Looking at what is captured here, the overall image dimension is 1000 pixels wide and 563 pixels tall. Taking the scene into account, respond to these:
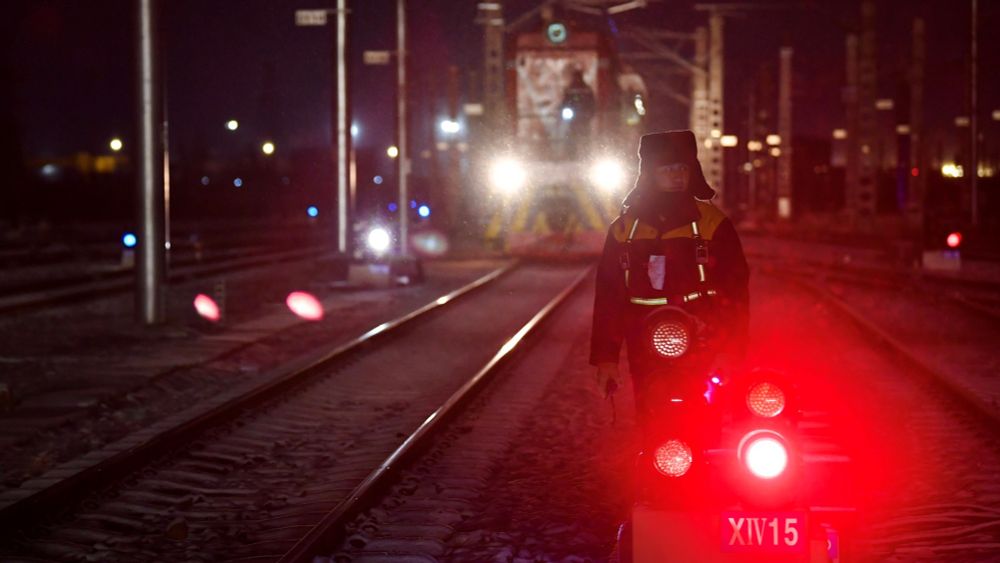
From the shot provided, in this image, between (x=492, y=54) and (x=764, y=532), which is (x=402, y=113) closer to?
(x=492, y=54)

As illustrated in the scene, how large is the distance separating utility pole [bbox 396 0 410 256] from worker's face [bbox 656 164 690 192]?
27.4m

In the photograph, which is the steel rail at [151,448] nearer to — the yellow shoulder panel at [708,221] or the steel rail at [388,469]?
the steel rail at [388,469]

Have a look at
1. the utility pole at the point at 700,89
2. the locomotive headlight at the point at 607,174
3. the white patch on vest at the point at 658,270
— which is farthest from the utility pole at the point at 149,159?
the utility pole at the point at 700,89

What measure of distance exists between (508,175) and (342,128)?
19.0 ft

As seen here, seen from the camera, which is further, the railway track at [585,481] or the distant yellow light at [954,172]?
the distant yellow light at [954,172]

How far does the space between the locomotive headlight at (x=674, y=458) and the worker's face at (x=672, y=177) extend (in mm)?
1124

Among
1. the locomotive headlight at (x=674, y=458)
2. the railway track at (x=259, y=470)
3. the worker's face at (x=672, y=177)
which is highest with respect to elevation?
the worker's face at (x=672, y=177)

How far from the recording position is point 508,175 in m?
34.2

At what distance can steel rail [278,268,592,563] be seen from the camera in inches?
269

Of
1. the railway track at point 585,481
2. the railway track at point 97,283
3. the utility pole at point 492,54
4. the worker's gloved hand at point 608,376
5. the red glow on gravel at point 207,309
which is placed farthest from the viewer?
the utility pole at point 492,54

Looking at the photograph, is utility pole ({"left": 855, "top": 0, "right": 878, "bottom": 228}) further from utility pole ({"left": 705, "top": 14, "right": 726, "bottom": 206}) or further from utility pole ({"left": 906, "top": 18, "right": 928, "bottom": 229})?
utility pole ({"left": 705, "top": 14, "right": 726, "bottom": 206})

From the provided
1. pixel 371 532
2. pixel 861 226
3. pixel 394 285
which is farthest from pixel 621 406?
pixel 861 226

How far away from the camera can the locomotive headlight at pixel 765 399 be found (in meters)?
5.20

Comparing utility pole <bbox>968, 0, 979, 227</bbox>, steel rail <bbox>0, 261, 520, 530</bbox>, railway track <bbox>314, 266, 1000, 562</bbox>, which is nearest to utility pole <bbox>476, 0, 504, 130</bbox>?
utility pole <bbox>968, 0, 979, 227</bbox>
